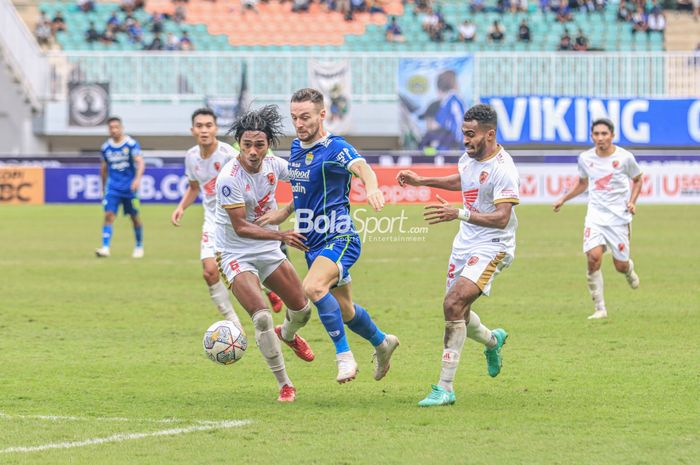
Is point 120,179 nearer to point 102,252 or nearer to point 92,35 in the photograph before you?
point 102,252

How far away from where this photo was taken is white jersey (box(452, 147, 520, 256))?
9281 mm

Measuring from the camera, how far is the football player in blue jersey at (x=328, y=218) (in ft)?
30.5

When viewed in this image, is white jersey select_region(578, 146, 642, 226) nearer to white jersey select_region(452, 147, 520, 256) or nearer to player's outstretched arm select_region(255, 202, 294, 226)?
white jersey select_region(452, 147, 520, 256)

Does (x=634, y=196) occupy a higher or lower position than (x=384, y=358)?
higher

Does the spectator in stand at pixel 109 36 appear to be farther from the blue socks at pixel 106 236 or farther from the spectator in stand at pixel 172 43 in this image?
Answer: the blue socks at pixel 106 236

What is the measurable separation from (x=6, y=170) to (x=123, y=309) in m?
24.5

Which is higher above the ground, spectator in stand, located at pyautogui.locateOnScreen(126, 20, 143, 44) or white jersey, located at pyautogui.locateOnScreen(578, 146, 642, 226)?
spectator in stand, located at pyautogui.locateOnScreen(126, 20, 143, 44)

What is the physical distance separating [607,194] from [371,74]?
2960 cm

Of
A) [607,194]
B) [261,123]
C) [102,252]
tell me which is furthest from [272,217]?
[102,252]

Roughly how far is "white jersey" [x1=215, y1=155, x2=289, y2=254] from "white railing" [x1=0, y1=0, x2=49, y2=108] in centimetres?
3667

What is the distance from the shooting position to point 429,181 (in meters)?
9.91

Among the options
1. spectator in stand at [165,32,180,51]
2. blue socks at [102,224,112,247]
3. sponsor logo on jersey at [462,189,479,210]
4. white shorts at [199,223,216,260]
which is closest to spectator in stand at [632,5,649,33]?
spectator in stand at [165,32,180,51]

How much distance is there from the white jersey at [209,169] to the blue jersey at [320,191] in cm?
442

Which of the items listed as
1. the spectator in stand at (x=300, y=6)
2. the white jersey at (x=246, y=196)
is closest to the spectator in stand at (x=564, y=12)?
the spectator in stand at (x=300, y=6)
